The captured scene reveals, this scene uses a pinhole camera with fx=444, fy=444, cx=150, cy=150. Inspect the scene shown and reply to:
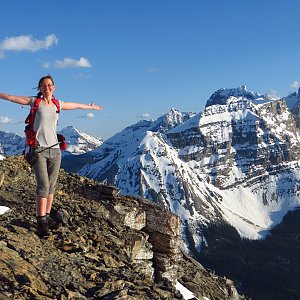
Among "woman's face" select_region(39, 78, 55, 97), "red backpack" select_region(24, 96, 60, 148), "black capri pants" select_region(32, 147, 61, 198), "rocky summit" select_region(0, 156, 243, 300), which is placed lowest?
"rocky summit" select_region(0, 156, 243, 300)

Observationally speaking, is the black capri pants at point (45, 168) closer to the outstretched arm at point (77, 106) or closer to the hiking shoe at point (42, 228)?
the hiking shoe at point (42, 228)

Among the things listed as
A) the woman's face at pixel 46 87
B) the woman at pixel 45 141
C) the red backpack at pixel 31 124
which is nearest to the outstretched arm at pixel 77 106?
the woman at pixel 45 141

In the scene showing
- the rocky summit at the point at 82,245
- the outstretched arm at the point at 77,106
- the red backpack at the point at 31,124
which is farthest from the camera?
the outstretched arm at the point at 77,106

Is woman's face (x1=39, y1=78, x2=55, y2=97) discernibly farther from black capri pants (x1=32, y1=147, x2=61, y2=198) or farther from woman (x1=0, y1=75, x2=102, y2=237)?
black capri pants (x1=32, y1=147, x2=61, y2=198)

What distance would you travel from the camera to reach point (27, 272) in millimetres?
12906

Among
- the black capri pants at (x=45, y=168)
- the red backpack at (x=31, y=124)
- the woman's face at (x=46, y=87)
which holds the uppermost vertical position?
the woman's face at (x=46, y=87)

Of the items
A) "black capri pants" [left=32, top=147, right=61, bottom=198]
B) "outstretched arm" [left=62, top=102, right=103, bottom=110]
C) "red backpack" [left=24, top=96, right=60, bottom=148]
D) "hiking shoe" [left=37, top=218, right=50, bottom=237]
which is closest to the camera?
"red backpack" [left=24, top=96, right=60, bottom=148]

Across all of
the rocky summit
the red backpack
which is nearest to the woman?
the red backpack

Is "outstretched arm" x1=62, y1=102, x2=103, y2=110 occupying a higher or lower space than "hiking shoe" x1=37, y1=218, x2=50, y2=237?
higher

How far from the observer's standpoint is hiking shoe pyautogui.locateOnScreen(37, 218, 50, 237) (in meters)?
15.9

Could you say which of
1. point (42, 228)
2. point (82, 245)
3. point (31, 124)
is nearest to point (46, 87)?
point (31, 124)

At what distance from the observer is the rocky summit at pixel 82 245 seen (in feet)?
41.3

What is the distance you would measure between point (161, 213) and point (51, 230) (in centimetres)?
1264

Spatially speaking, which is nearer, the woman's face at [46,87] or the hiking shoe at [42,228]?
the woman's face at [46,87]
